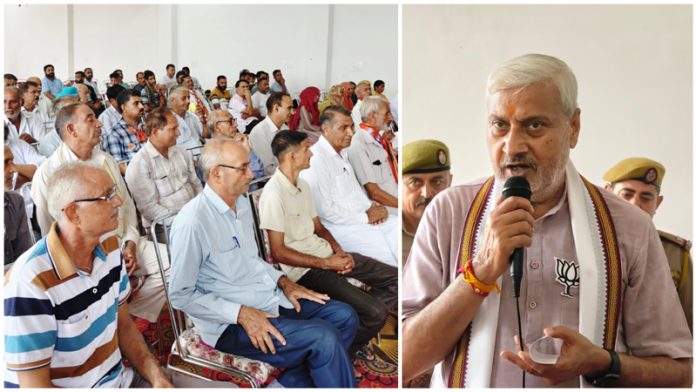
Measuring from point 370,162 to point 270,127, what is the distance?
0.37 metres

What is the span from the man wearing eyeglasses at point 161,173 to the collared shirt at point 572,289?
832 mm

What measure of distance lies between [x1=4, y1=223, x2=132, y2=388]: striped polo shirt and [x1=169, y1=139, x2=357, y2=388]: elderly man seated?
0.66 ft

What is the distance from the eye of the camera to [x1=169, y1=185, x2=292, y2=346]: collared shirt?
176 centimetres

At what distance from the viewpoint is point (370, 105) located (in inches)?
76.9

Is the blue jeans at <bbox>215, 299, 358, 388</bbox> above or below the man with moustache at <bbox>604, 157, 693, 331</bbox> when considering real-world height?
below

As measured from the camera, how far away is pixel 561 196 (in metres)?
1.62

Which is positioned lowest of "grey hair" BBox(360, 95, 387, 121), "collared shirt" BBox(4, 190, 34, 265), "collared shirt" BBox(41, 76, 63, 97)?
"collared shirt" BBox(4, 190, 34, 265)

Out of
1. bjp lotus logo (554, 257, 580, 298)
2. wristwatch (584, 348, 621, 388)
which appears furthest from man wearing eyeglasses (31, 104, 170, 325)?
wristwatch (584, 348, 621, 388)

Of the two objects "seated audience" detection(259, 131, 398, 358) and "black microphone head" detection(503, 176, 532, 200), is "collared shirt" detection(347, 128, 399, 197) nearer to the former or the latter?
"seated audience" detection(259, 131, 398, 358)

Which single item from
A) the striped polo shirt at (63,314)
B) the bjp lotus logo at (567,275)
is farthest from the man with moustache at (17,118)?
the bjp lotus logo at (567,275)

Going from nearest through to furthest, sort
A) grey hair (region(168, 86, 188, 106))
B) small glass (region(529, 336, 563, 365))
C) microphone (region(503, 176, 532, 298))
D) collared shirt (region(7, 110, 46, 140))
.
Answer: microphone (region(503, 176, 532, 298)) < small glass (region(529, 336, 563, 365)) < collared shirt (region(7, 110, 46, 140)) < grey hair (region(168, 86, 188, 106))

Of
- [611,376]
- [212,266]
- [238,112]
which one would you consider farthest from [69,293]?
[611,376]

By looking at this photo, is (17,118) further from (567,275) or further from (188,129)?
(567,275)

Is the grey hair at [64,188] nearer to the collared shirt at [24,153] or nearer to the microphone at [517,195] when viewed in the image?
the collared shirt at [24,153]
